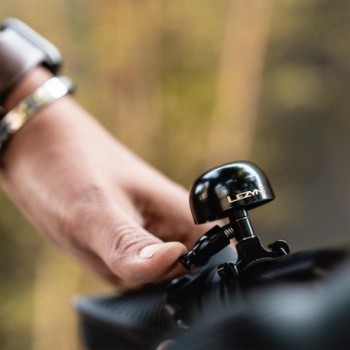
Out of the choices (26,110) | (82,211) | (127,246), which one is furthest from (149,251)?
(26,110)

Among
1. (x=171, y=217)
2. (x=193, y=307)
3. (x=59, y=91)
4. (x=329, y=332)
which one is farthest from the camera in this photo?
(x=59, y=91)

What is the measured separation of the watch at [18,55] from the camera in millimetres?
692

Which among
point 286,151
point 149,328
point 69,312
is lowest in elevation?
point 69,312

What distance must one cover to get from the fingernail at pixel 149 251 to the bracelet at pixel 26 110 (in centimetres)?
28

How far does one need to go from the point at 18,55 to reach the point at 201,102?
72 centimetres

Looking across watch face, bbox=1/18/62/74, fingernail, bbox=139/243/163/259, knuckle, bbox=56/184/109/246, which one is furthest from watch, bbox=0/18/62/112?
fingernail, bbox=139/243/163/259

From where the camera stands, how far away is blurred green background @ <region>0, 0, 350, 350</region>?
1.28 metres

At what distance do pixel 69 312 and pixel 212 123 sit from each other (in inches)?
18.4

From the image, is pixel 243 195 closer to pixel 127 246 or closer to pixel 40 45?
pixel 127 246

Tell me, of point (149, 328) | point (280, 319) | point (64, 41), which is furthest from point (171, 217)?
point (64, 41)

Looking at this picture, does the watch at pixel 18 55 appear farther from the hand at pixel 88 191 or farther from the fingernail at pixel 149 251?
the fingernail at pixel 149 251

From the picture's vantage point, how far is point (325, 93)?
1305 millimetres

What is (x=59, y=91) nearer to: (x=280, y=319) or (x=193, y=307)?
(x=193, y=307)

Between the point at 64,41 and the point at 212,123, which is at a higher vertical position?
the point at 64,41
